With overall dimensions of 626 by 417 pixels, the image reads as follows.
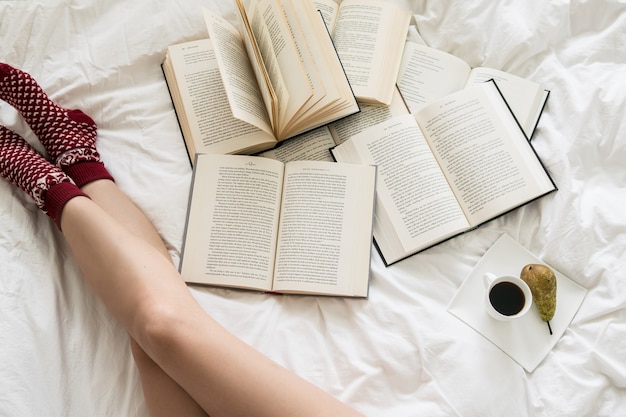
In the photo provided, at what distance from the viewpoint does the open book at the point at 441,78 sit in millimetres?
1115

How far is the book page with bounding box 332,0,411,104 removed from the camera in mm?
1133

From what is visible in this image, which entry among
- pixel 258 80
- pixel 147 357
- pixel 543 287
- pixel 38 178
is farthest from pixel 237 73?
pixel 543 287

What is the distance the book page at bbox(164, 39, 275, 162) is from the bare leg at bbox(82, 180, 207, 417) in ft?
0.54

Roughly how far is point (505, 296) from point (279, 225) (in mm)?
434

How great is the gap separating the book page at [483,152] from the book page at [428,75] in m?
0.06

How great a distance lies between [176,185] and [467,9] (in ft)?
2.36

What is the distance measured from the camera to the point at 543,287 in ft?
3.05

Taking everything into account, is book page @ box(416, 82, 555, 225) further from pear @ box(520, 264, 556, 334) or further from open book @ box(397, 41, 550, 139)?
pear @ box(520, 264, 556, 334)

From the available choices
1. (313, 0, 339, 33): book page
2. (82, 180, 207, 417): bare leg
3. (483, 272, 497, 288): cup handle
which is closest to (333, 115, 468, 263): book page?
(483, 272, 497, 288): cup handle

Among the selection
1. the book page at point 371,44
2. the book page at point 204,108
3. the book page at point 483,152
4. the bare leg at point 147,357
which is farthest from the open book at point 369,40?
the bare leg at point 147,357

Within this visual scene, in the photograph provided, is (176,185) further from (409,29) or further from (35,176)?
(409,29)

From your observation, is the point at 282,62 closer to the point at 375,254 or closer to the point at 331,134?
the point at 331,134

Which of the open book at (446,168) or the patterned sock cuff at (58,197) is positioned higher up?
the patterned sock cuff at (58,197)

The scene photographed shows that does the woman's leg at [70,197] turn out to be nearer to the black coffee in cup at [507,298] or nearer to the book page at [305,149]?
the book page at [305,149]
